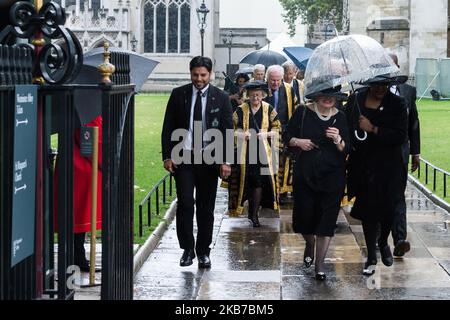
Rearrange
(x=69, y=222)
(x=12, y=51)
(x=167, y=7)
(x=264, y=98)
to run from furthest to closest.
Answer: (x=167, y=7)
(x=264, y=98)
(x=69, y=222)
(x=12, y=51)

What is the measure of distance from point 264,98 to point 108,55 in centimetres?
810

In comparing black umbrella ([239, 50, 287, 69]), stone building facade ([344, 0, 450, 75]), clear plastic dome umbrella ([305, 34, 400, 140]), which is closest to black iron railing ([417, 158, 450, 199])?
black umbrella ([239, 50, 287, 69])

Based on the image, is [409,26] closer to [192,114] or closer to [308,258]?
[192,114]

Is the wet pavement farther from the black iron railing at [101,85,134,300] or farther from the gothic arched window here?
the gothic arched window

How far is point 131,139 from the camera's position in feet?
22.2

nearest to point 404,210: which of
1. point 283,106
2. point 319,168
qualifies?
point 319,168

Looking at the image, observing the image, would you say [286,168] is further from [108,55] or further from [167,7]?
[167,7]

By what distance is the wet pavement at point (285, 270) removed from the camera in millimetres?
8641

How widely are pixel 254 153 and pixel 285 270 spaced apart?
340 centimetres

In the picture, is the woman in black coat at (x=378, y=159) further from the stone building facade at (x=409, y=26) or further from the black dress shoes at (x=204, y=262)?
the stone building facade at (x=409, y=26)

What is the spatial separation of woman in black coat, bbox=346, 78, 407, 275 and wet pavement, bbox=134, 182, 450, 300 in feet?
1.26

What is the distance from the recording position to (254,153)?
42.3 feet

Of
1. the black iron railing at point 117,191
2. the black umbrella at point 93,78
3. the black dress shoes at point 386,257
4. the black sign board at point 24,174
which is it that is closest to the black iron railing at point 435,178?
the black dress shoes at point 386,257
